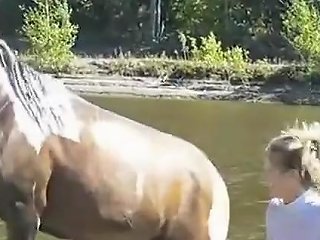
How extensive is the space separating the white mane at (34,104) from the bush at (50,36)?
31181 millimetres

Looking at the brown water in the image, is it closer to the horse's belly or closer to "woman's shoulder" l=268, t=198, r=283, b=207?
the horse's belly

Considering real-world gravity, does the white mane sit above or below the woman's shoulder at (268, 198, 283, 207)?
above

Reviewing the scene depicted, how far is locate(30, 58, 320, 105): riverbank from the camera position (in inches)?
1211

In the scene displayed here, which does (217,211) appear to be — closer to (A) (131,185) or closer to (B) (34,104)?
(A) (131,185)

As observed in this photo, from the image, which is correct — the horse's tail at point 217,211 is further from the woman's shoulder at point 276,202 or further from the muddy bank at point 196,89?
the muddy bank at point 196,89

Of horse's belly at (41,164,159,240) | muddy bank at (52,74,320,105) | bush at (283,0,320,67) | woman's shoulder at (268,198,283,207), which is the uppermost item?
woman's shoulder at (268,198,283,207)

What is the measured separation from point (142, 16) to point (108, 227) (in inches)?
1745

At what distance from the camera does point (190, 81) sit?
1304 inches

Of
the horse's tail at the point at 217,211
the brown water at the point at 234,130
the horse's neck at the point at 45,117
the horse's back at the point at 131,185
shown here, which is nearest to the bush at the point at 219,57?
the brown water at the point at 234,130

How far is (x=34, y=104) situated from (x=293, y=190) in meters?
1.31

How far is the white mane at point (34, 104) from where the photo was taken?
452 cm

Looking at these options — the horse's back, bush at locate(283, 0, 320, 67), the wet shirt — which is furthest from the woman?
bush at locate(283, 0, 320, 67)

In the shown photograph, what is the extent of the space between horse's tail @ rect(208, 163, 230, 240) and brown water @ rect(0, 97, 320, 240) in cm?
268

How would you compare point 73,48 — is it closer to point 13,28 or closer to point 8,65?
point 13,28
